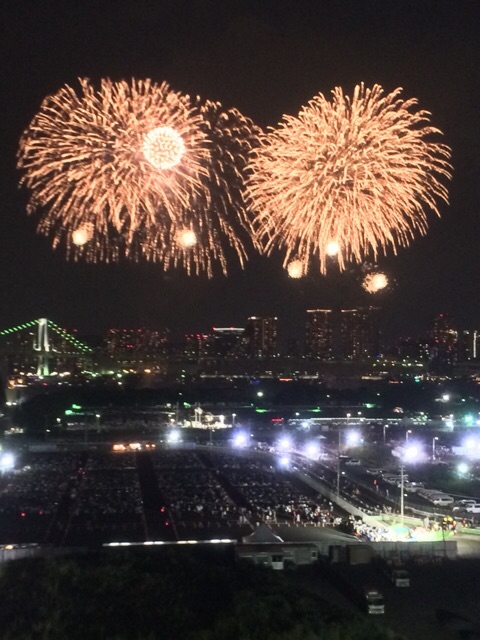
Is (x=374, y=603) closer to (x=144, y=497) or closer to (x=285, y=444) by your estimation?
(x=144, y=497)

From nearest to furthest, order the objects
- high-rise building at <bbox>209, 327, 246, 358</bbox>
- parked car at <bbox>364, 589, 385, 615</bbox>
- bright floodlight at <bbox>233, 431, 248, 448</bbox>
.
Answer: parked car at <bbox>364, 589, 385, 615</bbox> → bright floodlight at <bbox>233, 431, 248, 448</bbox> → high-rise building at <bbox>209, 327, 246, 358</bbox>

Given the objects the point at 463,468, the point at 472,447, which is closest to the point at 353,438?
the point at 472,447

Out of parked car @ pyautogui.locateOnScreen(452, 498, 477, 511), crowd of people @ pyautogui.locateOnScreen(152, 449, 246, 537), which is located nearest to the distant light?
crowd of people @ pyautogui.locateOnScreen(152, 449, 246, 537)

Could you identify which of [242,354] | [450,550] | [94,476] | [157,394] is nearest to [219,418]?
[157,394]

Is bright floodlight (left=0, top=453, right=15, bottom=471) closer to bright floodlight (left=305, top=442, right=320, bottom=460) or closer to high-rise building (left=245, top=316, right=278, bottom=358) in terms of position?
bright floodlight (left=305, top=442, right=320, bottom=460)

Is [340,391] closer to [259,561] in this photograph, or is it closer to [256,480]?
[256,480]
